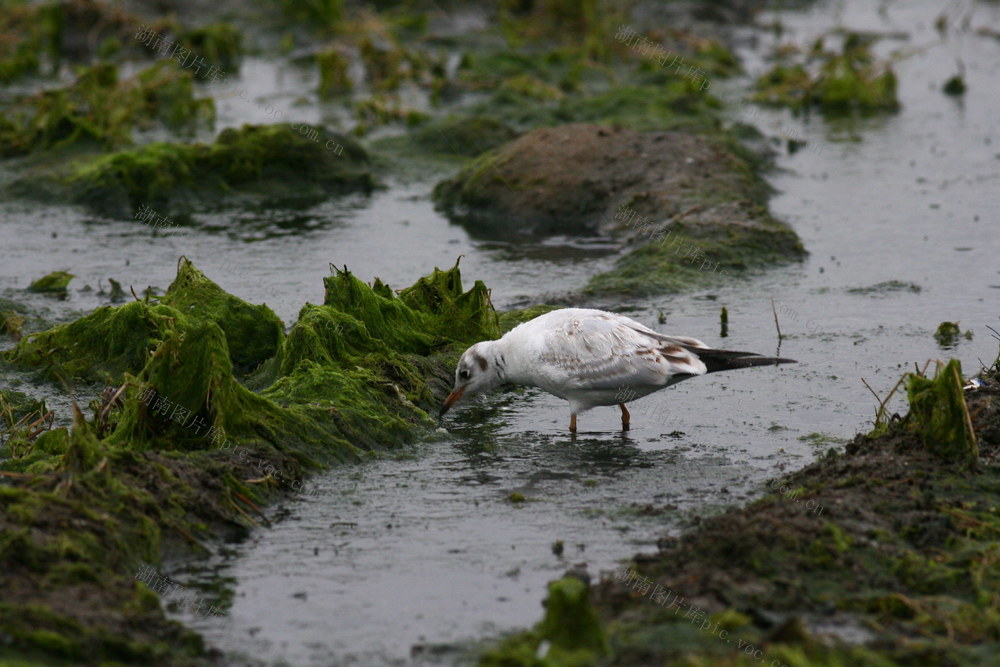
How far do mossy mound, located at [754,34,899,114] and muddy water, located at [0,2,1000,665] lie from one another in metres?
0.46

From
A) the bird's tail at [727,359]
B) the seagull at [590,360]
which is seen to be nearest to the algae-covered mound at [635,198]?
the seagull at [590,360]

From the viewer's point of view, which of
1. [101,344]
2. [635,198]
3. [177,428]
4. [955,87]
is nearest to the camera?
[177,428]

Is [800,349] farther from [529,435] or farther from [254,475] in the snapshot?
[254,475]

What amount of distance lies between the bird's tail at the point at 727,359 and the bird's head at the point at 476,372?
1.31 metres

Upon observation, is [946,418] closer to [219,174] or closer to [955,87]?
[219,174]

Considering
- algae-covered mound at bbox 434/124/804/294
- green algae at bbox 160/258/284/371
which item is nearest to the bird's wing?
green algae at bbox 160/258/284/371

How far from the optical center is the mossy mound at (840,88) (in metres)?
18.9

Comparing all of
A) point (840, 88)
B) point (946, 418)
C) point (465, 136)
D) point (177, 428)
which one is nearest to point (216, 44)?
point (465, 136)

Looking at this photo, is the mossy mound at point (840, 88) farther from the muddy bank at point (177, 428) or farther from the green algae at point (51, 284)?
the green algae at point (51, 284)

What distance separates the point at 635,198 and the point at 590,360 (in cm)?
554

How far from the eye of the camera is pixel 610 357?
8.38 metres

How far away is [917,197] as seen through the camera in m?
14.5

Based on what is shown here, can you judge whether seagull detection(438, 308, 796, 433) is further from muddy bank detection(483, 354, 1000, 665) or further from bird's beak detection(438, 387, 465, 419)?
muddy bank detection(483, 354, 1000, 665)

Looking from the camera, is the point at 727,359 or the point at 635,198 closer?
Answer: the point at 727,359
